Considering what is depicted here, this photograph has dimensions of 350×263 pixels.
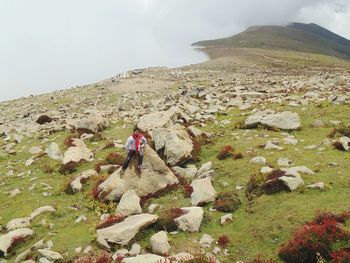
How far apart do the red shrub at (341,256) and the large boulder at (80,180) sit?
13399mm

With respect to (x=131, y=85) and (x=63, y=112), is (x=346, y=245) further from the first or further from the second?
(x=131, y=85)

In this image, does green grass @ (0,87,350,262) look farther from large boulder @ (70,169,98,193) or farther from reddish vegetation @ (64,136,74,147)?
reddish vegetation @ (64,136,74,147)

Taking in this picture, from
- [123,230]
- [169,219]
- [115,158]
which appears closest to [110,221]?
[123,230]

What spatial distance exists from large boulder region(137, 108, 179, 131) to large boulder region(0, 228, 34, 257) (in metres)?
12.5

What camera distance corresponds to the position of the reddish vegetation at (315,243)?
12.5 meters

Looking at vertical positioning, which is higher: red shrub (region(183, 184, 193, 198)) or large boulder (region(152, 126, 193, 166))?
large boulder (region(152, 126, 193, 166))

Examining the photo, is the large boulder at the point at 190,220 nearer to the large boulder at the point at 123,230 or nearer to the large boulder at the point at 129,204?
A: the large boulder at the point at 123,230

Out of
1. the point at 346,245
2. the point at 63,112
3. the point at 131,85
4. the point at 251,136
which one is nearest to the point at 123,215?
the point at 346,245

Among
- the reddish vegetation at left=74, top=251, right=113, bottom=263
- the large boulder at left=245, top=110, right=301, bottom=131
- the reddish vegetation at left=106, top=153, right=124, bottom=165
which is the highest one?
the large boulder at left=245, top=110, right=301, bottom=131

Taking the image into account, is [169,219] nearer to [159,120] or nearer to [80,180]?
[80,180]

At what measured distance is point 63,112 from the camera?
153 feet

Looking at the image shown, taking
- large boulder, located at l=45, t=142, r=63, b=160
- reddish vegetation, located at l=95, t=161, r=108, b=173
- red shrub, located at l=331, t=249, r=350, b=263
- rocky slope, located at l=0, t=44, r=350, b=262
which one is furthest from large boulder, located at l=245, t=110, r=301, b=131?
red shrub, located at l=331, t=249, r=350, b=263

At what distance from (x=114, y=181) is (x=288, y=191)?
7.81m

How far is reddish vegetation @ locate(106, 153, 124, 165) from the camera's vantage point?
81.5ft
